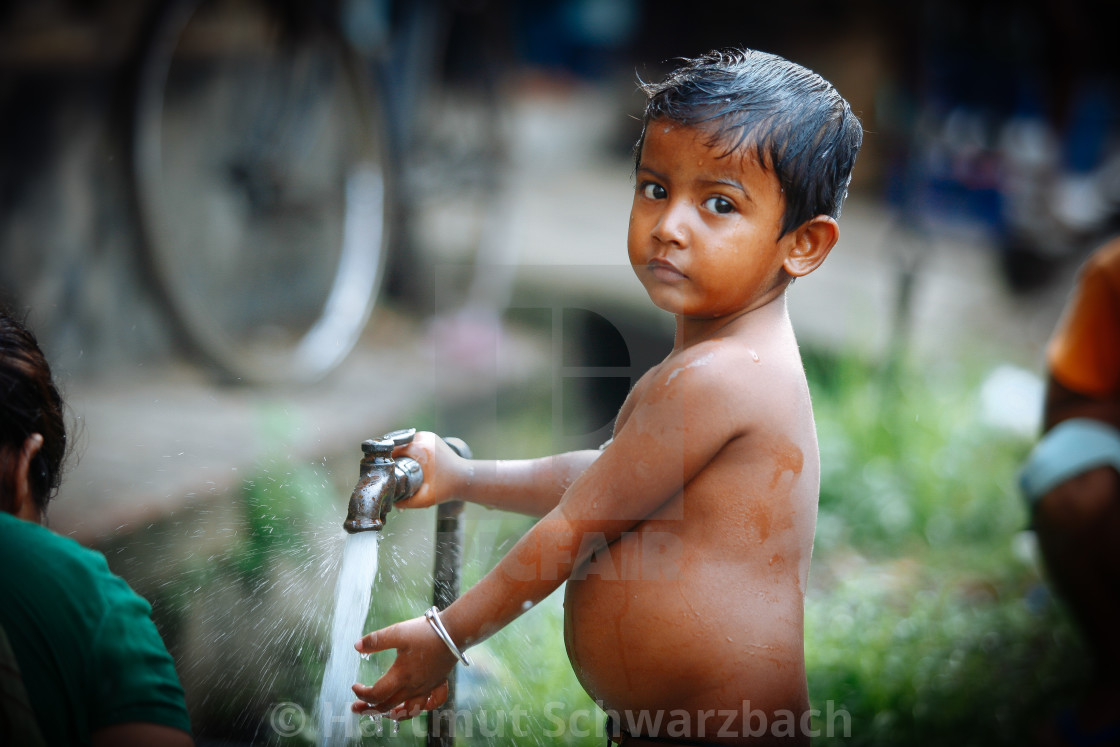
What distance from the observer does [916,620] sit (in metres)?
2.78

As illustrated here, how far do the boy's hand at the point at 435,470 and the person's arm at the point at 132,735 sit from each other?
37 centimetres

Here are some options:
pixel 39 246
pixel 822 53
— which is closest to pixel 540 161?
pixel 822 53

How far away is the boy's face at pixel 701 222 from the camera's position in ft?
3.43

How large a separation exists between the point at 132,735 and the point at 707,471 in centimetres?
71

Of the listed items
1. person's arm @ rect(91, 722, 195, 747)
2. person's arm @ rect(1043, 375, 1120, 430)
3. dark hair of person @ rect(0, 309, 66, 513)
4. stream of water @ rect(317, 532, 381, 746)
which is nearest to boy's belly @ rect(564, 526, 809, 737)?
stream of water @ rect(317, 532, 381, 746)

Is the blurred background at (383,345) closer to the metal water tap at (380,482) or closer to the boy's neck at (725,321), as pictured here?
the boy's neck at (725,321)

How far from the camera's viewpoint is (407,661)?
3.69ft

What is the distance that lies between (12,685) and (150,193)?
5.99 ft

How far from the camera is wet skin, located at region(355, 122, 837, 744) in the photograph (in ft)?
3.54

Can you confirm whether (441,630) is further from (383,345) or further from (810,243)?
(383,345)

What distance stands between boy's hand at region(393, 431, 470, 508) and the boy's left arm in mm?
181

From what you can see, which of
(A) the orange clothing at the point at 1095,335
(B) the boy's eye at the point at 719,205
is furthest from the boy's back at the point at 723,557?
(A) the orange clothing at the point at 1095,335

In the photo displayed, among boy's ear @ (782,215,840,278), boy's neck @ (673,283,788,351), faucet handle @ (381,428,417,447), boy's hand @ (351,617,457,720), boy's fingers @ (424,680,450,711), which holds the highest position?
boy's ear @ (782,215,840,278)

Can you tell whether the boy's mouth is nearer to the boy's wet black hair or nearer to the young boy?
the young boy
